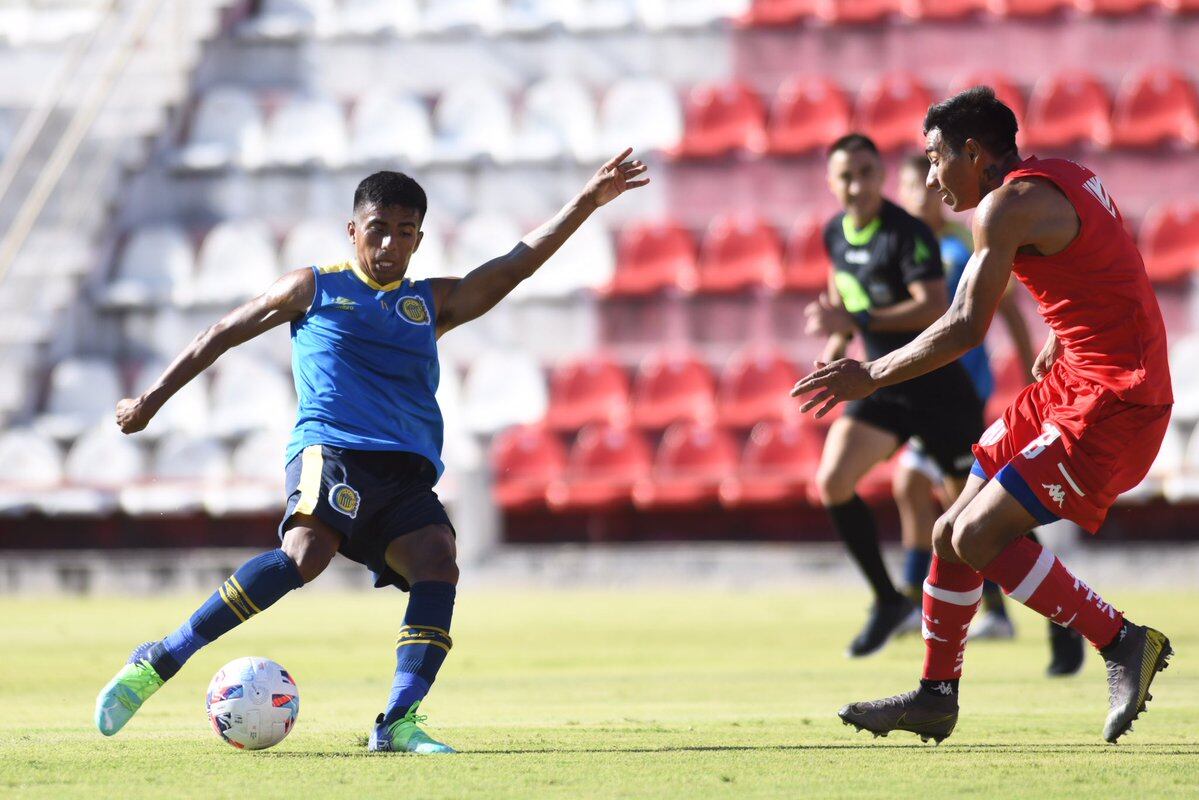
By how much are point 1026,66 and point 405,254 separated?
14076 mm

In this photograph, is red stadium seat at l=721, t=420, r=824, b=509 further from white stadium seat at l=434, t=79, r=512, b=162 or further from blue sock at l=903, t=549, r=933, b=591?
blue sock at l=903, t=549, r=933, b=591

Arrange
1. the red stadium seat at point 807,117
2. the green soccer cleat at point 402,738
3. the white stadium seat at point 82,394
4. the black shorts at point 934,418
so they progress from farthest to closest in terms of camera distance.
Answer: the red stadium seat at point 807,117 → the white stadium seat at point 82,394 → the black shorts at point 934,418 → the green soccer cleat at point 402,738

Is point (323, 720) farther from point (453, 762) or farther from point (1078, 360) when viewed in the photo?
point (1078, 360)

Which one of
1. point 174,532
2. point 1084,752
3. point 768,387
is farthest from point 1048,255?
point 174,532

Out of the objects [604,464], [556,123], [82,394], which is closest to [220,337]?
[604,464]

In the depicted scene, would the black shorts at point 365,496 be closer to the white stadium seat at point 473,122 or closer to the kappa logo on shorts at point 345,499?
the kappa logo on shorts at point 345,499

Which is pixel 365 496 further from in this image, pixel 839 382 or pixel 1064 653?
pixel 1064 653

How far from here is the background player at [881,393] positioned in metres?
8.65

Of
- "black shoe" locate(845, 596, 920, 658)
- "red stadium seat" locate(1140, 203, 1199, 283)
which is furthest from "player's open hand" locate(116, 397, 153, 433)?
"red stadium seat" locate(1140, 203, 1199, 283)

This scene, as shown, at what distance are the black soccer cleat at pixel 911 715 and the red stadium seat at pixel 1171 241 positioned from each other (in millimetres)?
11731

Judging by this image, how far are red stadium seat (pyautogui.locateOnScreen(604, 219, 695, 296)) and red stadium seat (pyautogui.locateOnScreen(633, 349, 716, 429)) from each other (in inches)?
33.3

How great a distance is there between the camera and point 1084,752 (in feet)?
17.0

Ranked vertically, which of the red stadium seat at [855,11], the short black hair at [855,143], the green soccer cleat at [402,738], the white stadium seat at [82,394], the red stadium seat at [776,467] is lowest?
the red stadium seat at [776,467]

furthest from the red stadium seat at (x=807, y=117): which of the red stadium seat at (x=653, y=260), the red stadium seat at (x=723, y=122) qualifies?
the red stadium seat at (x=653, y=260)
